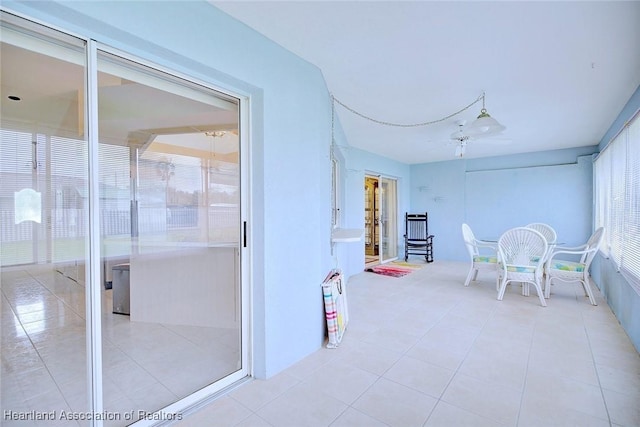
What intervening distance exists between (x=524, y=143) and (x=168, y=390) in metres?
6.20

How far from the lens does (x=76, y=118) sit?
1.66 meters

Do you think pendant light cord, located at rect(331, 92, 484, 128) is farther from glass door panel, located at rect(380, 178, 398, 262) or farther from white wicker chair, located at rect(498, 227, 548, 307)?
glass door panel, located at rect(380, 178, 398, 262)

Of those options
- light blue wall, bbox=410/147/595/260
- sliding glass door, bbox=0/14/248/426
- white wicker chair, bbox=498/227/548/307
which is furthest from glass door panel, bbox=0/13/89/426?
light blue wall, bbox=410/147/595/260

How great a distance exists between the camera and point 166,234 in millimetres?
2674

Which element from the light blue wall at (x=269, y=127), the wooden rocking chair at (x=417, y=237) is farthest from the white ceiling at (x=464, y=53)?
the wooden rocking chair at (x=417, y=237)

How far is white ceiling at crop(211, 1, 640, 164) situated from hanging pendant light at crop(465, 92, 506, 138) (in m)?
0.25

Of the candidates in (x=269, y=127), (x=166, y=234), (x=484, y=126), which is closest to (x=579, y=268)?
(x=484, y=126)

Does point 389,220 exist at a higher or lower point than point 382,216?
lower

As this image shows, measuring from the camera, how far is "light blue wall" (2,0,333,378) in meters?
1.42

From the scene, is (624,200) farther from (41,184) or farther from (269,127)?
(41,184)

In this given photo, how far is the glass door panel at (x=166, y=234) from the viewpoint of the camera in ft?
6.23

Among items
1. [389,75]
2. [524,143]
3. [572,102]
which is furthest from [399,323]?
[524,143]

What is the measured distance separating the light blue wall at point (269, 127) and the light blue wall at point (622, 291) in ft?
8.79

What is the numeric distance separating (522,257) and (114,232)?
14.9 feet
